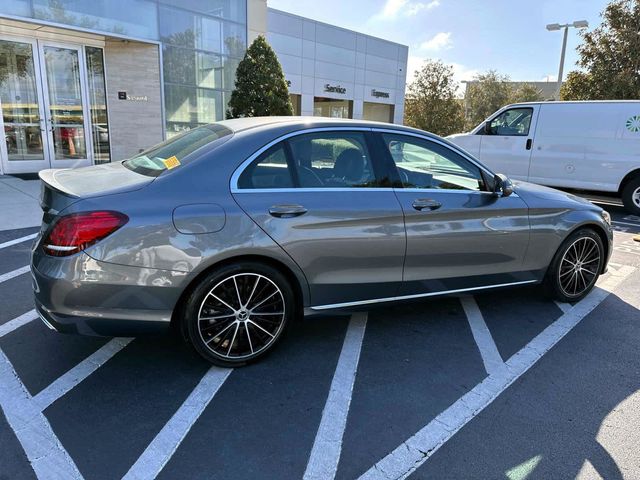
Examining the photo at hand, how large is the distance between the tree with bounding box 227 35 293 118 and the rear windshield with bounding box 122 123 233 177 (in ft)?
29.5

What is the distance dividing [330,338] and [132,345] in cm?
148

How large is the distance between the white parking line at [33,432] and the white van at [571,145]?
9.74 meters

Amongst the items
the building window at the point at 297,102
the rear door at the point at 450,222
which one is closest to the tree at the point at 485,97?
the building window at the point at 297,102

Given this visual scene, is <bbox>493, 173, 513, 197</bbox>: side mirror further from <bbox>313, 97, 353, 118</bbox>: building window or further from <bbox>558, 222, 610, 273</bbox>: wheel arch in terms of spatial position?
<bbox>313, 97, 353, 118</bbox>: building window

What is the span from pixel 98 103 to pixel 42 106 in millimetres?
1359

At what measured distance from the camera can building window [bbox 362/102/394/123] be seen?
3269 centimetres

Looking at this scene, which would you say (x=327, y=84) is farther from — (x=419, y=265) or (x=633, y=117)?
(x=419, y=265)

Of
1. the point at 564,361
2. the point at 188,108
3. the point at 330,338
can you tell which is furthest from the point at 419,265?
the point at 188,108

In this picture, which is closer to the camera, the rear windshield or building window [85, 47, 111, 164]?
the rear windshield

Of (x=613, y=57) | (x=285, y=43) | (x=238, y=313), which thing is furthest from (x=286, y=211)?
(x=285, y=43)

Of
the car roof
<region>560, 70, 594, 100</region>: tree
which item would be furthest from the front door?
<region>560, 70, 594, 100</region>: tree

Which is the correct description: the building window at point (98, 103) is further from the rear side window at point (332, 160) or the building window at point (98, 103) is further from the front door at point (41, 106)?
the rear side window at point (332, 160)

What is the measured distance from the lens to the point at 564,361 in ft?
11.4

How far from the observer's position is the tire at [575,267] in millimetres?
4379
